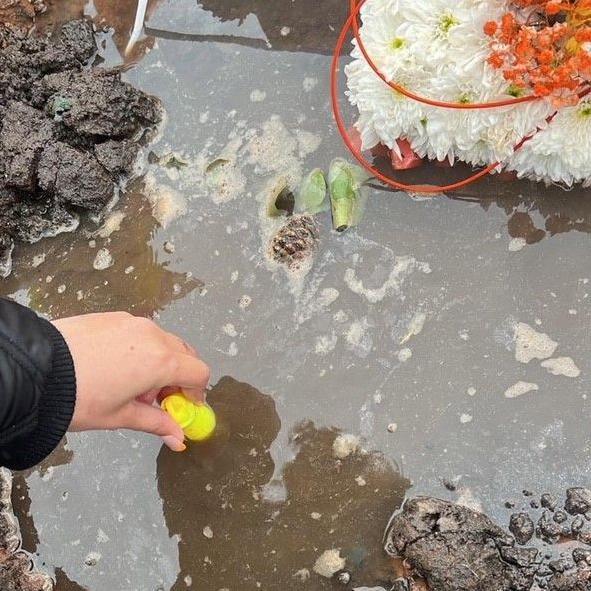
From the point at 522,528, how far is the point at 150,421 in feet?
3.45

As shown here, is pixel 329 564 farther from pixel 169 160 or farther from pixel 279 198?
pixel 169 160

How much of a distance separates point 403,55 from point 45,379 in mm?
1319

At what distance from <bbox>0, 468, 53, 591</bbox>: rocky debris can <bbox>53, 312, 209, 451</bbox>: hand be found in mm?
738

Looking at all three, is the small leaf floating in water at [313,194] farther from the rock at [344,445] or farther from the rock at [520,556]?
the rock at [520,556]

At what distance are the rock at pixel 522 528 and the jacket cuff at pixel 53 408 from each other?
123 cm

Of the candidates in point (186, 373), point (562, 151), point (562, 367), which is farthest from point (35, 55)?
point (562, 367)

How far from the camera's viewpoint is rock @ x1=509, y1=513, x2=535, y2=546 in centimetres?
206

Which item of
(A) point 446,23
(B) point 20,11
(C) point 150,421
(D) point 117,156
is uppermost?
(A) point 446,23

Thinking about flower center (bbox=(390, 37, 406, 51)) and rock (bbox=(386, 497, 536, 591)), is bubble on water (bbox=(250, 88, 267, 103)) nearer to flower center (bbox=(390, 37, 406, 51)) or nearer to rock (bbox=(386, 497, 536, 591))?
flower center (bbox=(390, 37, 406, 51))

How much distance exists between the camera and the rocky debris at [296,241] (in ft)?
7.90

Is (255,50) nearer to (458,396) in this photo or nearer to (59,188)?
(59,188)

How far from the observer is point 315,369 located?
7.59 feet

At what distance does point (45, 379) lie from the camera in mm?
1659

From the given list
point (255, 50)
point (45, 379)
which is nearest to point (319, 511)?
point (45, 379)
